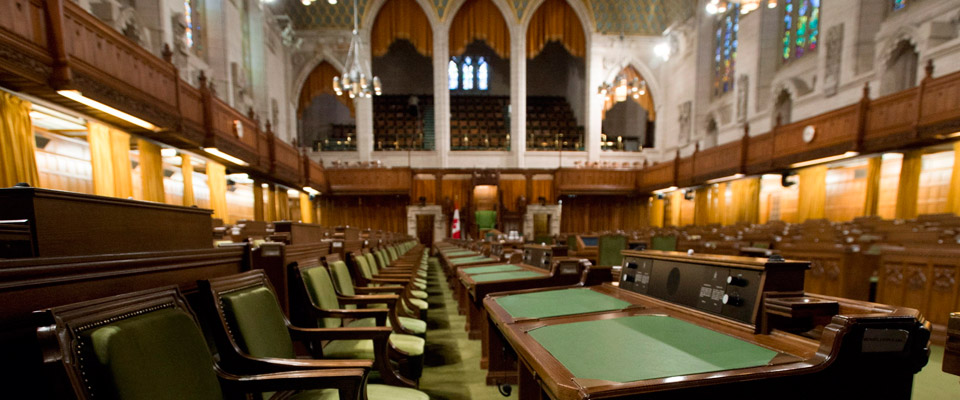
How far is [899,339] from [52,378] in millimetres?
1773

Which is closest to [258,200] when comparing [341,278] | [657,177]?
[341,278]

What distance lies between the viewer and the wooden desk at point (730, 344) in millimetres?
812

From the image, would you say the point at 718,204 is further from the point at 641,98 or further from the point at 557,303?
the point at 557,303

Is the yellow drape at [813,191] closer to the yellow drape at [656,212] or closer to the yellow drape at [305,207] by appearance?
the yellow drape at [656,212]

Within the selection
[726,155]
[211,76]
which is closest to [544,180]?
[726,155]

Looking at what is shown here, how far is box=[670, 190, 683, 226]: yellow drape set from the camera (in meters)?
13.6

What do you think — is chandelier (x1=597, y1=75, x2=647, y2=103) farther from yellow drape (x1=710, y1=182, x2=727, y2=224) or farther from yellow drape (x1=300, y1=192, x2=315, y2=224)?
yellow drape (x1=300, y1=192, x2=315, y2=224)

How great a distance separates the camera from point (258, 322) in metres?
1.30

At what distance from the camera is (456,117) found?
17.6 meters

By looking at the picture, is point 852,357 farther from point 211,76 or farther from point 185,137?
point 211,76

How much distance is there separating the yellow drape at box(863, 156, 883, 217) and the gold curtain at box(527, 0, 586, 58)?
10687mm

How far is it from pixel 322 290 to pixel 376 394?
83 cm

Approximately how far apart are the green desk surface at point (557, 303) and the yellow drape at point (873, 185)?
10116 mm

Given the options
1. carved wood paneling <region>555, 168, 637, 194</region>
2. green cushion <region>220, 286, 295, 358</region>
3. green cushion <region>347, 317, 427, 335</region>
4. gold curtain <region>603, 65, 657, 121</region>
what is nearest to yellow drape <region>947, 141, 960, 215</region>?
carved wood paneling <region>555, 168, 637, 194</region>
